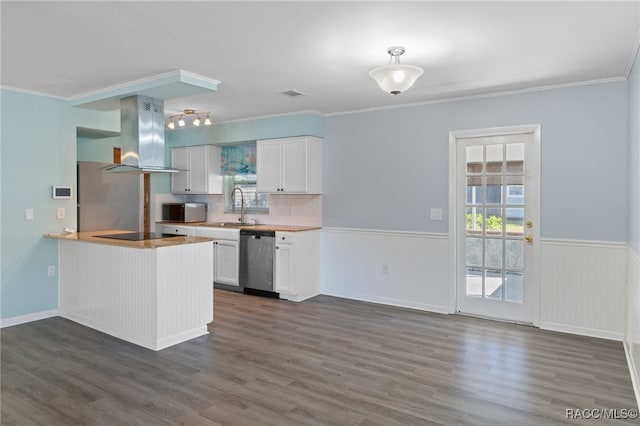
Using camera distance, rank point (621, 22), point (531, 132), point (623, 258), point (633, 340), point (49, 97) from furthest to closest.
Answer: point (49, 97) → point (531, 132) → point (623, 258) → point (633, 340) → point (621, 22)

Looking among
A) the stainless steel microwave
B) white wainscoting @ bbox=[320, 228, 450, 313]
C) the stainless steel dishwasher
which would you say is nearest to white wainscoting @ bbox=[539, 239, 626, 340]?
white wainscoting @ bbox=[320, 228, 450, 313]

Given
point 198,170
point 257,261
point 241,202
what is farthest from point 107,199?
point 257,261

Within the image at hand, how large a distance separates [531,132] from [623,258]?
1.43m

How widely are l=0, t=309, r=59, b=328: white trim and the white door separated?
4.45m

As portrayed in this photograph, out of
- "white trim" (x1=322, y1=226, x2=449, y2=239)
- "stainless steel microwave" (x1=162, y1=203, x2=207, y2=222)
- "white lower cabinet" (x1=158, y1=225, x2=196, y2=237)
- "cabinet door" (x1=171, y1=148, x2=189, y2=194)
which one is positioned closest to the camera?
Answer: "white trim" (x1=322, y1=226, x2=449, y2=239)

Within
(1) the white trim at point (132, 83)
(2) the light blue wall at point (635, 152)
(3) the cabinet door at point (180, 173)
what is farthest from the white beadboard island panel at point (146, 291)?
(2) the light blue wall at point (635, 152)

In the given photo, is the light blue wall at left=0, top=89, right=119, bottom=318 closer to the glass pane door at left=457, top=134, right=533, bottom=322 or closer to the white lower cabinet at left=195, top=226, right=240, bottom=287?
the white lower cabinet at left=195, top=226, right=240, bottom=287

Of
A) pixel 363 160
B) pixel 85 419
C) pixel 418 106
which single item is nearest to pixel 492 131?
pixel 418 106

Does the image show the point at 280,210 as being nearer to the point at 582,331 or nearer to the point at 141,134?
the point at 141,134

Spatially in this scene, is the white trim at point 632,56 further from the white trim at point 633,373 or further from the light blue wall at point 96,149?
the light blue wall at point 96,149

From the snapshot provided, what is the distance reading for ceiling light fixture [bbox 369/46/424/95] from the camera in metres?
2.97

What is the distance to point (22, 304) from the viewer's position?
14.1 feet

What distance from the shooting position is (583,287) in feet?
12.8

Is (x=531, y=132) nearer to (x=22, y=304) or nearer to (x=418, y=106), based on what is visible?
(x=418, y=106)
